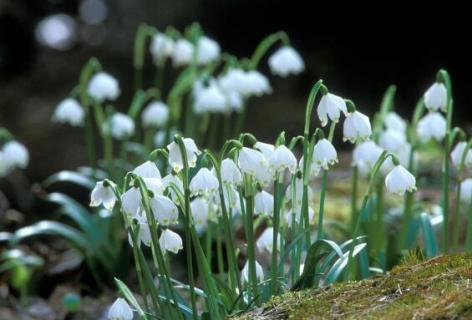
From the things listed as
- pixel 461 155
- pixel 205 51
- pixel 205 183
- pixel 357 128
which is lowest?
pixel 461 155

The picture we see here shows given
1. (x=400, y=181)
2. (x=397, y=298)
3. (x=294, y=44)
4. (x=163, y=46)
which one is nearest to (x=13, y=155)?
(x=163, y=46)

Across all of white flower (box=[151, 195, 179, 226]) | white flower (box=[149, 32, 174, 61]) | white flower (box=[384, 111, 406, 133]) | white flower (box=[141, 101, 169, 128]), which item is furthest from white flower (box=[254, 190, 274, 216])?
white flower (box=[149, 32, 174, 61])

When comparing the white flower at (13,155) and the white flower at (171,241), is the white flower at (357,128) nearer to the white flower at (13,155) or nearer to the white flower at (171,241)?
the white flower at (171,241)

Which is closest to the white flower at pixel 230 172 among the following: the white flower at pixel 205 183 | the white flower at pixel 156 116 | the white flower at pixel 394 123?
the white flower at pixel 205 183

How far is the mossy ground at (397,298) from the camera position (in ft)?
8.48

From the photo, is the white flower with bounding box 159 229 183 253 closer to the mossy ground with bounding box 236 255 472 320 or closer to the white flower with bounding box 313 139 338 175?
the mossy ground with bounding box 236 255 472 320

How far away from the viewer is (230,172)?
3.05 meters

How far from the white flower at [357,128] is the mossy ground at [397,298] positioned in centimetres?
49

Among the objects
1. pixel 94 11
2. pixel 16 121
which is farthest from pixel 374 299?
pixel 94 11

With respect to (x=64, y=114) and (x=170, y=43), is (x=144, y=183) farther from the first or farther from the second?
(x=170, y=43)

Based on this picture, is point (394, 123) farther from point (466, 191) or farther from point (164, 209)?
point (164, 209)

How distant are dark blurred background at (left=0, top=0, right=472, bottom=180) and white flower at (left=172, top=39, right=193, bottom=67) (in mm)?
3171

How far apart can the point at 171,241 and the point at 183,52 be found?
2.87m

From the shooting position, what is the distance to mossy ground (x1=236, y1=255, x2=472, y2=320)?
2584mm
